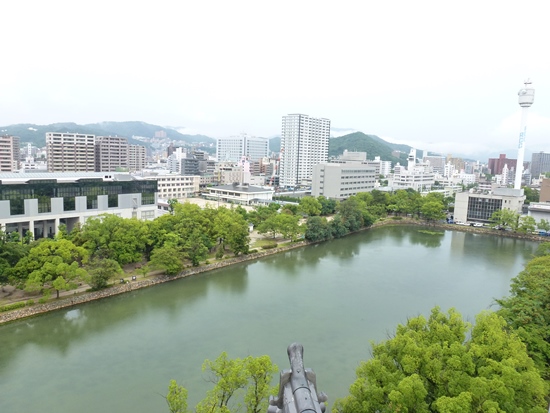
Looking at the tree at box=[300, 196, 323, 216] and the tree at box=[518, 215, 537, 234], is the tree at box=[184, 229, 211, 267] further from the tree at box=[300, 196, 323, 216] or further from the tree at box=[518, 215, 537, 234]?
the tree at box=[518, 215, 537, 234]

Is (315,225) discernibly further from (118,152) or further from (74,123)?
(74,123)

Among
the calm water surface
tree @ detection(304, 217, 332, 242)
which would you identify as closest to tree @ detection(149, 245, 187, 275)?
the calm water surface

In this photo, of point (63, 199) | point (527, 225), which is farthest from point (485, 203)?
point (63, 199)

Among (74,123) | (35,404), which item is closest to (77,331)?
(35,404)

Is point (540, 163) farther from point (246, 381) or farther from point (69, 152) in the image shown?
point (246, 381)

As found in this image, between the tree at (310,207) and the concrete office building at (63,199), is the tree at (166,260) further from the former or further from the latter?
the tree at (310,207)

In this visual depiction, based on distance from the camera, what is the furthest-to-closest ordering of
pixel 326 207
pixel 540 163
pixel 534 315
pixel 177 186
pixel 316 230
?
pixel 540 163
pixel 177 186
pixel 326 207
pixel 316 230
pixel 534 315

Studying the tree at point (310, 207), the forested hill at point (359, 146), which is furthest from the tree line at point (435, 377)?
the forested hill at point (359, 146)
